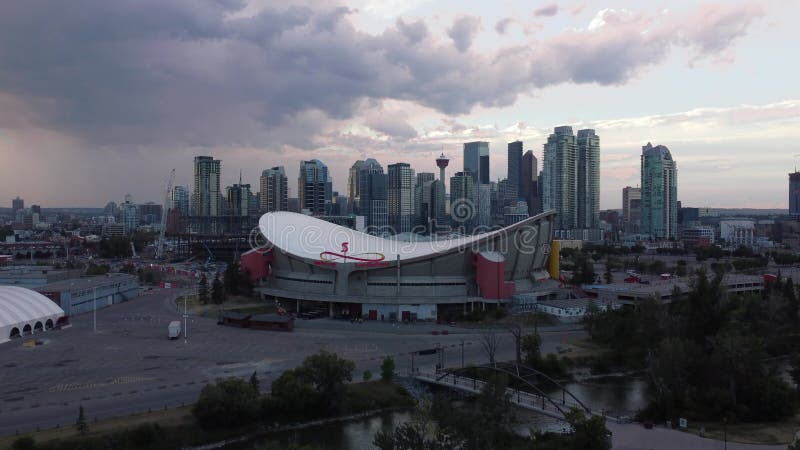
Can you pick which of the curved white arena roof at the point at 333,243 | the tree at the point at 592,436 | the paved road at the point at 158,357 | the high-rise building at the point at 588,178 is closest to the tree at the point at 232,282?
the curved white arena roof at the point at 333,243

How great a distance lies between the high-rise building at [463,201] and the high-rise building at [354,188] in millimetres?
20420

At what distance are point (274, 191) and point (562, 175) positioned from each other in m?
53.8

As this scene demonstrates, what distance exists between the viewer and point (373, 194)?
427 ft

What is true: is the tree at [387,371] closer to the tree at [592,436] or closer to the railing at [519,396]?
the railing at [519,396]

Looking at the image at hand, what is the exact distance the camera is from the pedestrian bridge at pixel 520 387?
54.5 ft

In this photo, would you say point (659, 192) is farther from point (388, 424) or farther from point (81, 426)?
point (81, 426)

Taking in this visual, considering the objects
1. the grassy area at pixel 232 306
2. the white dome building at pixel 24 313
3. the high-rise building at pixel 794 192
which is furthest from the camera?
the high-rise building at pixel 794 192

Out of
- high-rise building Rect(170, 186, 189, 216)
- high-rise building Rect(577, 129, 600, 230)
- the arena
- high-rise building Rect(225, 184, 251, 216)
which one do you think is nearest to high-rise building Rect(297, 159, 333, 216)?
high-rise building Rect(225, 184, 251, 216)

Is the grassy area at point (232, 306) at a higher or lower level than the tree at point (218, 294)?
lower

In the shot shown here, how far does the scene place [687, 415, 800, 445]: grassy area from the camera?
50.1ft

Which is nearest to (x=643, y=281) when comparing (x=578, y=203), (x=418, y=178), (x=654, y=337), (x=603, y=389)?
(x=654, y=337)

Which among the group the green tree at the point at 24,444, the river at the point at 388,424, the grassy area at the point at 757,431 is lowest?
the river at the point at 388,424

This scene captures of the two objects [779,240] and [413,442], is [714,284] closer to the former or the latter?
[413,442]

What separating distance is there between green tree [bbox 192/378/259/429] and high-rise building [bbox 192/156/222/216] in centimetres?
10883
